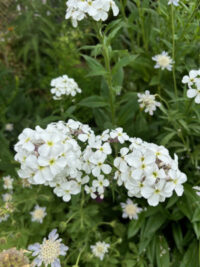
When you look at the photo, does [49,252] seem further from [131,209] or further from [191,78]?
[191,78]

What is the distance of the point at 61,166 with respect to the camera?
1.43 meters

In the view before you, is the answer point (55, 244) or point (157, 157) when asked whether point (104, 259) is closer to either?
point (55, 244)

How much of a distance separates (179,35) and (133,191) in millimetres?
1621

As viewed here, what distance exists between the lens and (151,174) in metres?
1.50

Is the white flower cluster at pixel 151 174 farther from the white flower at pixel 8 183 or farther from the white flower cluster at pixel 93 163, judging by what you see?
the white flower at pixel 8 183

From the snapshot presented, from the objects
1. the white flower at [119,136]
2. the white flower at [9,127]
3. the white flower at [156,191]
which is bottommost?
the white flower at [9,127]

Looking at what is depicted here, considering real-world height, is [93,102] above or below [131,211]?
above

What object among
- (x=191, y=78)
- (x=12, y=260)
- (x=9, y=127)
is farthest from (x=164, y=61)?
(x=9, y=127)

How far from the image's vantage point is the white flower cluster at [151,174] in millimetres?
1493

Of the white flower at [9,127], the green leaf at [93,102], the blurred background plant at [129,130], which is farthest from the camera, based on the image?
the white flower at [9,127]

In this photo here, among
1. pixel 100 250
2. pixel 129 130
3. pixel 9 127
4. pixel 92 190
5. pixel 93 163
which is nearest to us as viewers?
pixel 93 163

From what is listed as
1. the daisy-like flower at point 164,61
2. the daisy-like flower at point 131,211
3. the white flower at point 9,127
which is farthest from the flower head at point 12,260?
the white flower at point 9,127

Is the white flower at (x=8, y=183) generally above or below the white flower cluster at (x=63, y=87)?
below

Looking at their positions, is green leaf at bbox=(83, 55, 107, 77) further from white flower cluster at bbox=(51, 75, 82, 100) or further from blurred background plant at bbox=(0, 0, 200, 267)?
white flower cluster at bbox=(51, 75, 82, 100)
